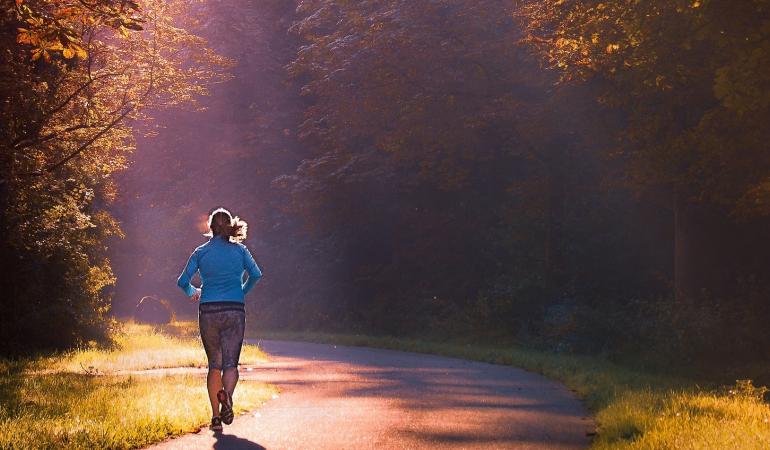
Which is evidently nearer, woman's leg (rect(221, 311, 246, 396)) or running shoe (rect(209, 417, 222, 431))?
running shoe (rect(209, 417, 222, 431))

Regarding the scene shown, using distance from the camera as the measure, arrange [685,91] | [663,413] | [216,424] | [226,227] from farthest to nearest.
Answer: [685,91], [226,227], [663,413], [216,424]

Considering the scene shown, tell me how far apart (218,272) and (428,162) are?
1973 cm

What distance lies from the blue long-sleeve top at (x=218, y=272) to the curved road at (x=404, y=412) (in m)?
1.36

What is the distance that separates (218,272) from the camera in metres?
10.1

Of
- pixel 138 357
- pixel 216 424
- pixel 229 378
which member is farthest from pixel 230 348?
pixel 138 357

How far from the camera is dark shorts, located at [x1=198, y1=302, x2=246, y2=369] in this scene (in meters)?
10.0

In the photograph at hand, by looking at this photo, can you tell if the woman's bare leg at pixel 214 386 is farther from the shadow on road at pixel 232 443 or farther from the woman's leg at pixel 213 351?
the shadow on road at pixel 232 443

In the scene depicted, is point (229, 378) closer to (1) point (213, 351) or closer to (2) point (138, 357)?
(1) point (213, 351)

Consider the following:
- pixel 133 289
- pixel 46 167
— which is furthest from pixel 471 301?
pixel 133 289

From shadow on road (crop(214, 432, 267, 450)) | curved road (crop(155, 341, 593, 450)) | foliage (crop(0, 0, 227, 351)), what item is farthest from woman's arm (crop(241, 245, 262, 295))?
foliage (crop(0, 0, 227, 351))

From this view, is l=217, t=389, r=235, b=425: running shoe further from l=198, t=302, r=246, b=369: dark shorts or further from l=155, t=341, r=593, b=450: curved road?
l=198, t=302, r=246, b=369: dark shorts

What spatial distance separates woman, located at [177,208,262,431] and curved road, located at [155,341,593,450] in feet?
1.37

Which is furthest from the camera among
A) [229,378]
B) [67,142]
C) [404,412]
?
[67,142]

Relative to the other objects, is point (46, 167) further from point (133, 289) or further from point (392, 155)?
point (133, 289)
